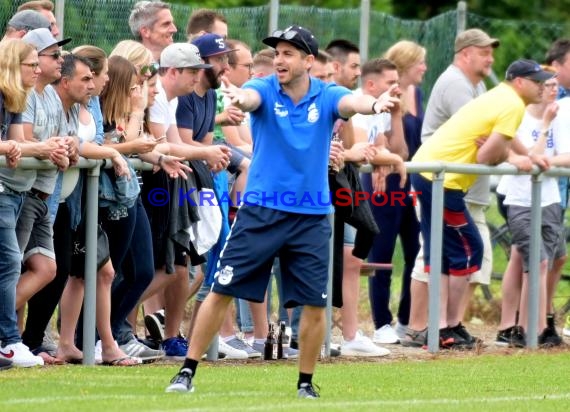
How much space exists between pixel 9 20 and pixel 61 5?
0.61 meters

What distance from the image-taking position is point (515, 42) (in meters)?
21.1

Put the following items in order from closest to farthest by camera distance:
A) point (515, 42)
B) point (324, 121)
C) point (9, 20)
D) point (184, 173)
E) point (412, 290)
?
point (324, 121), point (184, 173), point (9, 20), point (412, 290), point (515, 42)

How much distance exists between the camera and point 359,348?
40.3 feet

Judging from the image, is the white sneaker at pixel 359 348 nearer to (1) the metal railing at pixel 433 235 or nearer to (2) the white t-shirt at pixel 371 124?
(1) the metal railing at pixel 433 235

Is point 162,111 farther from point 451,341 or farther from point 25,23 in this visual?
point 451,341

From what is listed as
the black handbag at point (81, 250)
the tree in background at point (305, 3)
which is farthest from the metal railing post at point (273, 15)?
the tree in background at point (305, 3)

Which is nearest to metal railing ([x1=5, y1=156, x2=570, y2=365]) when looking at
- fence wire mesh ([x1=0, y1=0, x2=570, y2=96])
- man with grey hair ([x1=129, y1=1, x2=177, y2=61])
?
man with grey hair ([x1=129, y1=1, x2=177, y2=61])

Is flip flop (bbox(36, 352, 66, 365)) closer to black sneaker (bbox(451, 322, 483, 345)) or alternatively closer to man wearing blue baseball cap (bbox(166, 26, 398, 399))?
man wearing blue baseball cap (bbox(166, 26, 398, 399))

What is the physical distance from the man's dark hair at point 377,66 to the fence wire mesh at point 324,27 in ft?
6.10

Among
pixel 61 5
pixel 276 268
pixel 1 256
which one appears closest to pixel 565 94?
pixel 276 268

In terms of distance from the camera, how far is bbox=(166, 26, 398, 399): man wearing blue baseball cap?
9.33 m

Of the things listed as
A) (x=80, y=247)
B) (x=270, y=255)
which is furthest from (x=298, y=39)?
(x=80, y=247)

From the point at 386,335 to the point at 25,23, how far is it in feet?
13.0

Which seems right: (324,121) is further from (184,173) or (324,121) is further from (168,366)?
(168,366)
